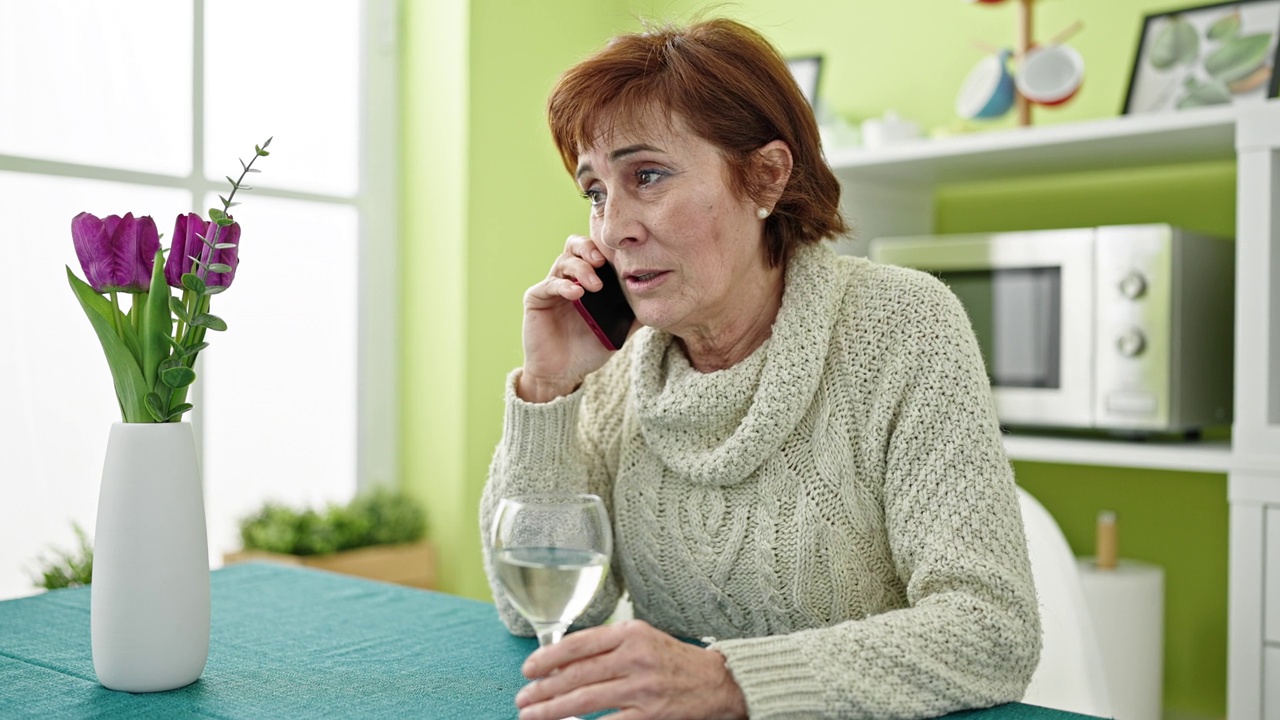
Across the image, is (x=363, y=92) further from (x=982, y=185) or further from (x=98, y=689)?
(x=98, y=689)

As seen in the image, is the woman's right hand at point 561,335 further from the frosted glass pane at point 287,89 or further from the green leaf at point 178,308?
the frosted glass pane at point 287,89

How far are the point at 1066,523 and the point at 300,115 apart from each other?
2115mm

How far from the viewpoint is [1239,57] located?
2141 mm

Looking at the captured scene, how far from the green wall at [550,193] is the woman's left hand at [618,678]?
1.87 metres

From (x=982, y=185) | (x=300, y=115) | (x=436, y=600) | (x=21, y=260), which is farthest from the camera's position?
(x=300, y=115)

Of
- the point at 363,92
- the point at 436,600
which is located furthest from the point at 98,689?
the point at 363,92

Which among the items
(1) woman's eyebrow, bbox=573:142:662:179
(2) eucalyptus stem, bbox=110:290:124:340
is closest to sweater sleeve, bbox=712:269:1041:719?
(1) woman's eyebrow, bbox=573:142:662:179

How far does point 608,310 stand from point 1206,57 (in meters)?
1.51

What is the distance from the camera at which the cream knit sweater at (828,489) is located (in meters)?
0.95

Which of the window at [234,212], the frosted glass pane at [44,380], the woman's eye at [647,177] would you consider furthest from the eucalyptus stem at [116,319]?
the window at [234,212]

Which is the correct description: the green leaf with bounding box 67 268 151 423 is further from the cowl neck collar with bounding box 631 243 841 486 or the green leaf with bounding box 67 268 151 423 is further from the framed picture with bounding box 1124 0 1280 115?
the framed picture with bounding box 1124 0 1280 115

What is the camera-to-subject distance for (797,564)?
1.17 metres

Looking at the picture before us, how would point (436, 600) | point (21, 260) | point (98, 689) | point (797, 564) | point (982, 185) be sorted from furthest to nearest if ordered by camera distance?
point (982, 185)
point (21, 260)
point (436, 600)
point (797, 564)
point (98, 689)

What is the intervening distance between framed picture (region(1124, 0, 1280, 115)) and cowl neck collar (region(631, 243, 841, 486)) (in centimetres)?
123
